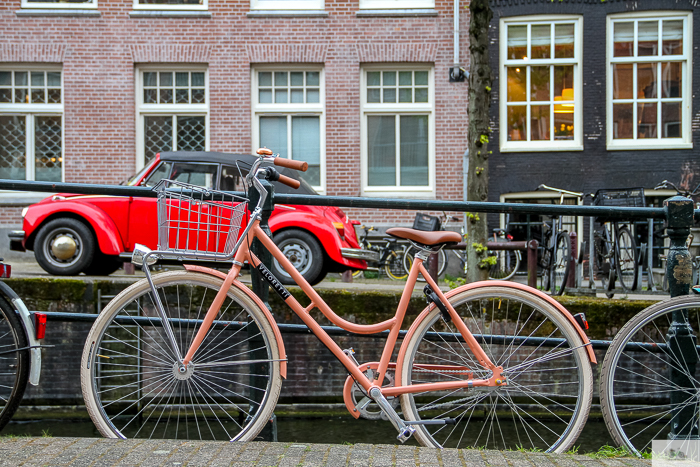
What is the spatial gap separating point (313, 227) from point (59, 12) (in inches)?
334

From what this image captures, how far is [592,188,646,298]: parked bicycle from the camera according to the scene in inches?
295

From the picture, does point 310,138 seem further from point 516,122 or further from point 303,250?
point 303,250

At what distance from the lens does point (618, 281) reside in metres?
7.64

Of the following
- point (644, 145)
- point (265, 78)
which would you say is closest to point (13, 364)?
point (265, 78)

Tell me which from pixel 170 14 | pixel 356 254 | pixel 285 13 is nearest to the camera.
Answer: pixel 356 254

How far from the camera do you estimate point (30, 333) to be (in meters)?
2.63

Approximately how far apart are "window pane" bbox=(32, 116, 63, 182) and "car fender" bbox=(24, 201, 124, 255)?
242 inches

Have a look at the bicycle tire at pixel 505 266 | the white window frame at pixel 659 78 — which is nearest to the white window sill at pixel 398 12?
the white window frame at pixel 659 78

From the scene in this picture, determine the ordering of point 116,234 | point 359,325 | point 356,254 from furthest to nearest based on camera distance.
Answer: point 356,254
point 116,234
point 359,325

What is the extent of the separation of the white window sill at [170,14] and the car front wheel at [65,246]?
6787 millimetres

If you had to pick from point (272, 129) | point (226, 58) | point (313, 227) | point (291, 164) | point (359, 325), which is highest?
point (226, 58)

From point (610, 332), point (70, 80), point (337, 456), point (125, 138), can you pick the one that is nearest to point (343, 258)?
point (610, 332)

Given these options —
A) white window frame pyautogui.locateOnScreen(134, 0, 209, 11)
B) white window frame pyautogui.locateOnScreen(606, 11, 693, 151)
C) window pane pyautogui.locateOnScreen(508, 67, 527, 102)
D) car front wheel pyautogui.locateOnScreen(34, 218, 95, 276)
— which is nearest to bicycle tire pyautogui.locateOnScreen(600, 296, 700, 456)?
car front wheel pyautogui.locateOnScreen(34, 218, 95, 276)

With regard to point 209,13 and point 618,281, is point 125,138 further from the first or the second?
point 618,281
